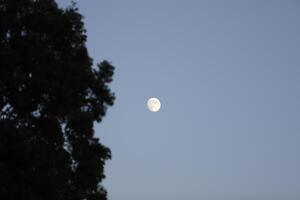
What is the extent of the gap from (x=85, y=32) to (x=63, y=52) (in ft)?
A: 5.55

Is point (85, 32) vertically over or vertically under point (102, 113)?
over

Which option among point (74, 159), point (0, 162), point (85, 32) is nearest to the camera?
point (0, 162)

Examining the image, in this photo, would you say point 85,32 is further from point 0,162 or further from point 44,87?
point 0,162

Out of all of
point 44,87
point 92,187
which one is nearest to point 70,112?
point 44,87

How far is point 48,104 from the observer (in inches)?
1184

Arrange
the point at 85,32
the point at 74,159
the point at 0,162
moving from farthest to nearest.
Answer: the point at 85,32 → the point at 74,159 → the point at 0,162

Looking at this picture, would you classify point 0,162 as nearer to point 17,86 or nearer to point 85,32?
point 17,86

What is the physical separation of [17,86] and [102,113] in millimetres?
4397

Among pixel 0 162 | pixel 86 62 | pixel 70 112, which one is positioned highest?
pixel 86 62

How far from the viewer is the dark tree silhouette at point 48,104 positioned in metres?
28.5

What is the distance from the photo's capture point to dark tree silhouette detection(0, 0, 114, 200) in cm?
2855

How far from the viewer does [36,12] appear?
1235 inches

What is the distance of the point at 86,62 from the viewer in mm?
31875

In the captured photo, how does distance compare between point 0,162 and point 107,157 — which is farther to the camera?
point 107,157
